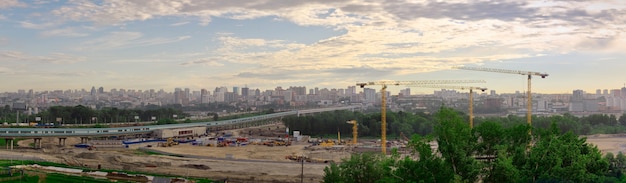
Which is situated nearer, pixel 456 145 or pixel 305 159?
pixel 456 145

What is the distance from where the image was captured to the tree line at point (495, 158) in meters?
14.0

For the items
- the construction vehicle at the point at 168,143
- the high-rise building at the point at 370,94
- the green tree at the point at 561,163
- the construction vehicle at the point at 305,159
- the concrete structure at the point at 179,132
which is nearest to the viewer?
the green tree at the point at 561,163

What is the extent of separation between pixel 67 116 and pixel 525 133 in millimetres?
66288

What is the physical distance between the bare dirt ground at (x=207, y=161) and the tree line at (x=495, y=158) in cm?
1527

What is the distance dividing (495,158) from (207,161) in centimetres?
2685

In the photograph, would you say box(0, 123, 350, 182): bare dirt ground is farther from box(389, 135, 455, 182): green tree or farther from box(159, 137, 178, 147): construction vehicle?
box(389, 135, 455, 182): green tree

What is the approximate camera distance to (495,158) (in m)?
14.8

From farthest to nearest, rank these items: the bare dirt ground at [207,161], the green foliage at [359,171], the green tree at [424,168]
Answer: the bare dirt ground at [207,161]
the green foliage at [359,171]
the green tree at [424,168]

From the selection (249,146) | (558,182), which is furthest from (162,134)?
(558,182)

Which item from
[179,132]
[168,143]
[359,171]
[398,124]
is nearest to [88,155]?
[168,143]

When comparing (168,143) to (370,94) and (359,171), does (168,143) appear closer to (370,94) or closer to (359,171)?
(359,171)

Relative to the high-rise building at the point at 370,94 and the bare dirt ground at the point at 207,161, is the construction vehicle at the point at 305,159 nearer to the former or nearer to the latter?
the bare dirt ground at the point at 207,161

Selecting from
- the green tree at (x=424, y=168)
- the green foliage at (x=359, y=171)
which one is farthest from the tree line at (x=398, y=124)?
the green tree at (x=424, y=168)

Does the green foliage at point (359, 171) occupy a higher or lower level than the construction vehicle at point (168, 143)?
higher
